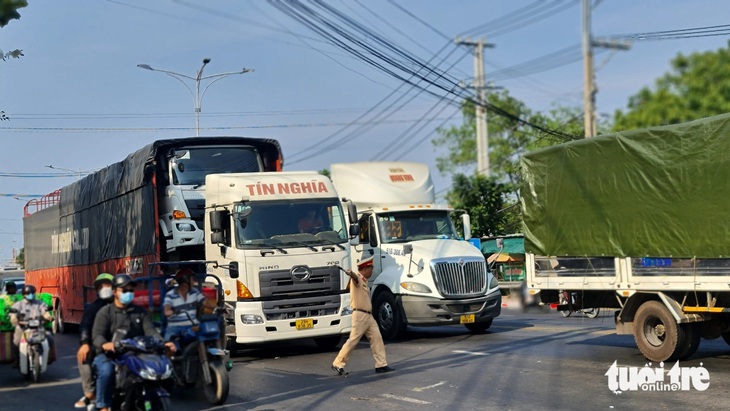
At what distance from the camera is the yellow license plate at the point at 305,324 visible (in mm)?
15359

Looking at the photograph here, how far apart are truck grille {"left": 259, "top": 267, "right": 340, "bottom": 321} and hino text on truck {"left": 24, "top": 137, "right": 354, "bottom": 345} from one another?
0.02 m

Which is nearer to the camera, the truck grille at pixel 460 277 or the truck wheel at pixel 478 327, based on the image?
the truck grille at pixel 460 277

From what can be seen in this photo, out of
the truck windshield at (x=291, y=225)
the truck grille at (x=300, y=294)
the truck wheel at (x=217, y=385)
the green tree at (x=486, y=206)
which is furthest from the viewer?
the green tree at (x=486, y=206)

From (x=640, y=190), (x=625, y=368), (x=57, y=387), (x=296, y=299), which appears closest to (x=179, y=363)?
(x=57, y=387)

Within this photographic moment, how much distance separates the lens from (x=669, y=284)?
12.6 m

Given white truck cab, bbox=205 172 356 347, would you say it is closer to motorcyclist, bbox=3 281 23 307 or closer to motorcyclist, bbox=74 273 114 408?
motorcyclist, bbox=3 281 23 307

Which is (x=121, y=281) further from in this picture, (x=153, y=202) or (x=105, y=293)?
(x=153, y=202)

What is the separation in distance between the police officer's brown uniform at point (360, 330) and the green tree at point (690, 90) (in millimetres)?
4686

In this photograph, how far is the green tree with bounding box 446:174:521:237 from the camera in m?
35.6

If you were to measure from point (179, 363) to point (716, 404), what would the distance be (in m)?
5.94

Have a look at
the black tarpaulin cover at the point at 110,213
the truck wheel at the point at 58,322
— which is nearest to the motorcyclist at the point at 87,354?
the black tarpaulin cover at the point at 110,213

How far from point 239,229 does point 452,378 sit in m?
4.93

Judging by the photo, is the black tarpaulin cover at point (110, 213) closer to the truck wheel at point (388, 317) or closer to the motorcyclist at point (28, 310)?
the truck wheel at point (388, 317)

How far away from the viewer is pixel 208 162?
18.0 metres
